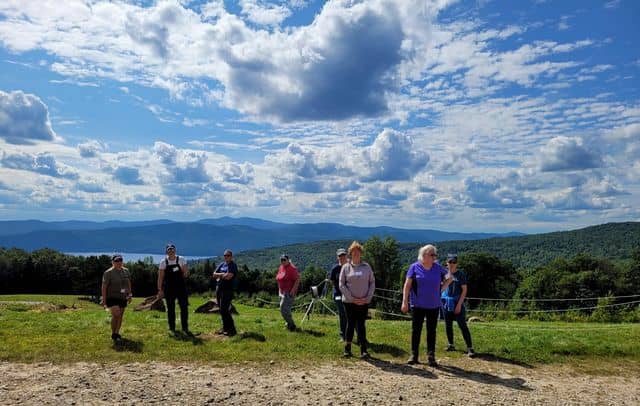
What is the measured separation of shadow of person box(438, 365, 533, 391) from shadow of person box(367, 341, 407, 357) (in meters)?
1.18

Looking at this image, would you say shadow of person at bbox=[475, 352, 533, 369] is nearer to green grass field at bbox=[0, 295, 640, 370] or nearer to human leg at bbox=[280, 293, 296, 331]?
green grass field at bbox=[0, 295, 640, 370]

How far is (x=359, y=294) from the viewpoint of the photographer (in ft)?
31.3

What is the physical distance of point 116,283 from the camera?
36.7 feet

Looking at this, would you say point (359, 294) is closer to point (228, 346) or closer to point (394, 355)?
point (394, 355)

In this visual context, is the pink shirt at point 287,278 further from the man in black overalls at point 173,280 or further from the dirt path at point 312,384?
the dirt path at point 312,384

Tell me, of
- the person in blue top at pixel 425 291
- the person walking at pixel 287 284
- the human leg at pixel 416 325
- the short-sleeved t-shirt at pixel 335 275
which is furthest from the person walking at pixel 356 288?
the person walking at pixel 287 284

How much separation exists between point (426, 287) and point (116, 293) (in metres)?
7.03

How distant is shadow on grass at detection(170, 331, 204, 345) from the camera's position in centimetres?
1102

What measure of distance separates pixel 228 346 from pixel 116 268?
3.28 metres

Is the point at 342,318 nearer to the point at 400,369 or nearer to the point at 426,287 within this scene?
the point at 400,369

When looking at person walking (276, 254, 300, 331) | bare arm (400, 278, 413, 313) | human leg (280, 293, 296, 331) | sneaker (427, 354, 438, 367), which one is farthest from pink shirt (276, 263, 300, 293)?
sneaker (427, 354, 438, 367)

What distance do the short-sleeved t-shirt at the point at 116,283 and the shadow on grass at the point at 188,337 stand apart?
151 centimetres

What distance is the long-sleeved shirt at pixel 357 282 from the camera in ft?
31.2

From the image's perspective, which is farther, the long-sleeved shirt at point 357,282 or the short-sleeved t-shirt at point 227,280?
the short-sleeved t-shirt at point 227,280
